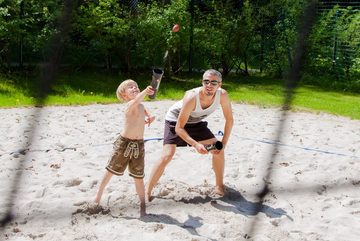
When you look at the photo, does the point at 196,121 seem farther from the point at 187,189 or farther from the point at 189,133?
the point at 187,189

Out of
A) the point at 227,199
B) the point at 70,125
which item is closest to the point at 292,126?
the point at 70,125

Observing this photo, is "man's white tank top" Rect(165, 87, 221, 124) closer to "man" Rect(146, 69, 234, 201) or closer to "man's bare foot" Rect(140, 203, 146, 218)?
"man" Rect(146, 69, 234, 201)

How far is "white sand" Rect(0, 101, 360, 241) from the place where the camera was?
10.9ft

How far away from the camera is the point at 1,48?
5816 millimetres

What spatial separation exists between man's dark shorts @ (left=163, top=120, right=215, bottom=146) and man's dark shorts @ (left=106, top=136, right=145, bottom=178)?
1.15 ft

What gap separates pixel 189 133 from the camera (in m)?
3.73

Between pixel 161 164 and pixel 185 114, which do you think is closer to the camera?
pixel 185 114

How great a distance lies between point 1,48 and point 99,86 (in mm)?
2905

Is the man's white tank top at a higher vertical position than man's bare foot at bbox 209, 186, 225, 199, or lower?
higher

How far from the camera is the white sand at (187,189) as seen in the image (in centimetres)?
331

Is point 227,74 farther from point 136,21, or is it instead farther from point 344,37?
point 136,21

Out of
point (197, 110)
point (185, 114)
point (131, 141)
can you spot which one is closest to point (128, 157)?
point (131, 141)

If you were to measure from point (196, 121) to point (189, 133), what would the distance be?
0.09 m

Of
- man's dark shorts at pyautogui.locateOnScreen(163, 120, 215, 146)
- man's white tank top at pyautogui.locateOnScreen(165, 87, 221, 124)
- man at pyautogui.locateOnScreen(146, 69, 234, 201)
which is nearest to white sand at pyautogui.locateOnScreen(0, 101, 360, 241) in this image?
man at pyautogui.locateOnScreen(146, 69, 234, 201)
